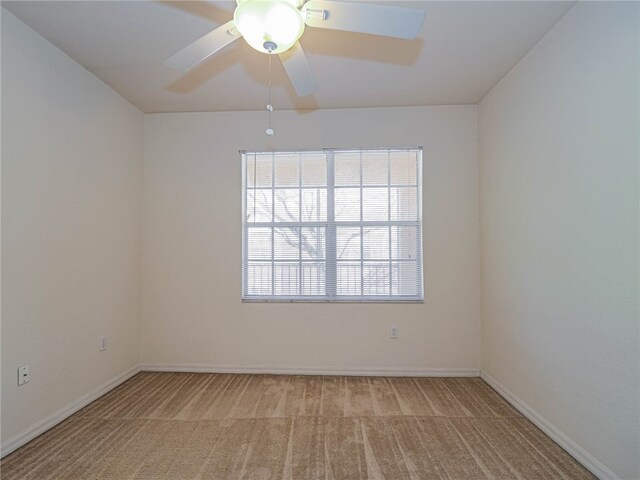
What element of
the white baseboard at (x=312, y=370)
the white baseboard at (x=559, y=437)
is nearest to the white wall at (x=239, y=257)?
the white baseboard at (x=312, y=370)

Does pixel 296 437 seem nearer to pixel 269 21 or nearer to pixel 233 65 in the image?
pixel 269 21

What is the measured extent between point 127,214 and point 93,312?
3.17ft

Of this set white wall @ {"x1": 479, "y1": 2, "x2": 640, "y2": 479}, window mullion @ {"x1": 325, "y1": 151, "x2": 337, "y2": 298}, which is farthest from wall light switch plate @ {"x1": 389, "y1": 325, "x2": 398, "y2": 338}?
white wall @ {"x1": 479, "y1": 2, "x2": 640, "y2": 479}

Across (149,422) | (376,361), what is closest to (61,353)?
(149,422)

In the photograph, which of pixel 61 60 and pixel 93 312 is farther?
pixel 93 312

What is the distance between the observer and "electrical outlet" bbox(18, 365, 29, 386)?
2.02 meters

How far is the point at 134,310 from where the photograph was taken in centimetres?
324

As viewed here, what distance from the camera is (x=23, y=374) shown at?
80.4 inches

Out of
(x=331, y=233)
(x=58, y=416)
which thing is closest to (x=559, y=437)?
(x=331, y=233)

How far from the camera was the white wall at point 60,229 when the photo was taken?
1.98m

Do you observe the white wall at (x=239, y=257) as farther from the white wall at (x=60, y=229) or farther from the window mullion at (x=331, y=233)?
the white wall at (x=60, y=229)

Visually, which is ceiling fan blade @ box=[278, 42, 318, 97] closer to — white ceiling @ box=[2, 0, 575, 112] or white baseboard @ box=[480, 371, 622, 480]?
white ceiling @ box=[2, 0, 575, 112]

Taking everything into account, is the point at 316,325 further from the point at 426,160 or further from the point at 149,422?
the point at 426,160

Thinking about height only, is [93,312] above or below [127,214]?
below
